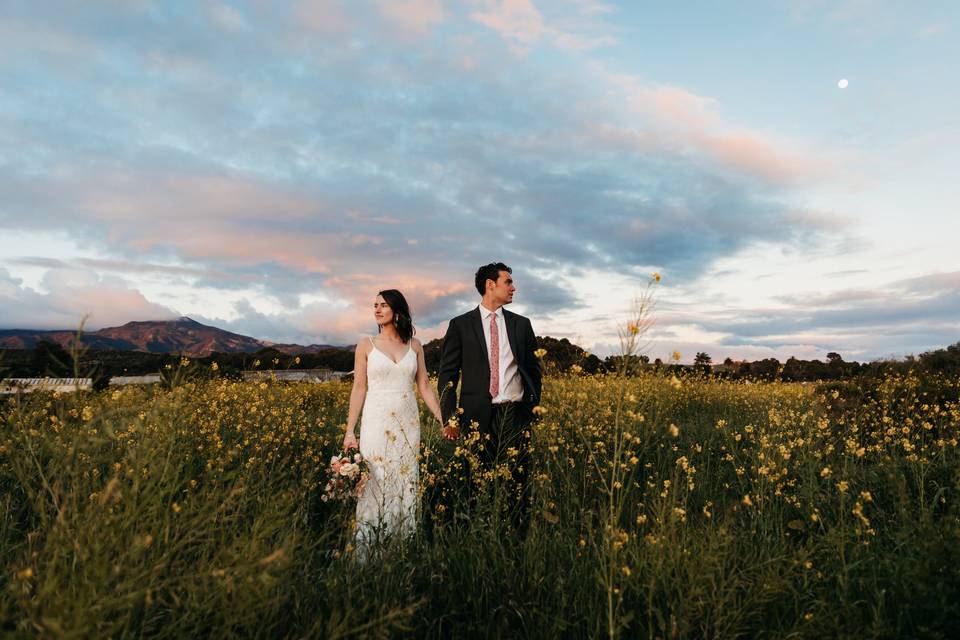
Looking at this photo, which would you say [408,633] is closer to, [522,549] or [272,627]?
[272,627]

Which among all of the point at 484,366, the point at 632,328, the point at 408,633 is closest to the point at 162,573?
the point at 408,633

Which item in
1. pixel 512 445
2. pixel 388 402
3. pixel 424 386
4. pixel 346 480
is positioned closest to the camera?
pixel 346 480

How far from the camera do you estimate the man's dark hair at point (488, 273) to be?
534cm

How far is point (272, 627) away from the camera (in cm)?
232

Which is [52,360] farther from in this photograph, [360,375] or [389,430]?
[360,375]

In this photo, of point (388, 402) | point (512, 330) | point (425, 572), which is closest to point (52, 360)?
point (425, 572)

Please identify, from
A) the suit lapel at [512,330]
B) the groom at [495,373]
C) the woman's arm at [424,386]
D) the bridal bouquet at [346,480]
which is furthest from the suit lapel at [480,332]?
the bridal bouquet at [346,480]

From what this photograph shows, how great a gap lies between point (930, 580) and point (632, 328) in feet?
5.65

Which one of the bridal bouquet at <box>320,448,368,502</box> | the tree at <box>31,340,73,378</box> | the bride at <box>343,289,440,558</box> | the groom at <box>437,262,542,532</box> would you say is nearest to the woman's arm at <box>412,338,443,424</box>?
the bride at <box>343,289,440,558</box>

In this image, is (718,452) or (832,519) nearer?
(832,519)

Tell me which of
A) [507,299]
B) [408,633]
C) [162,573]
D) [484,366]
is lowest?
[408,633]

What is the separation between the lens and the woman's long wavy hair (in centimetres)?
550

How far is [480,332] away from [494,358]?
273 millimetres

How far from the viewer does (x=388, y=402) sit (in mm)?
5078
